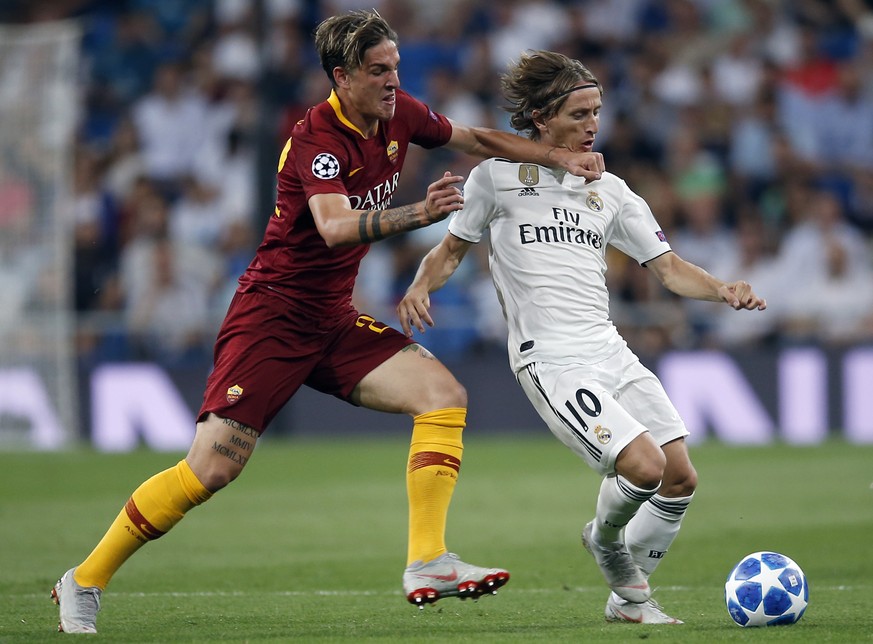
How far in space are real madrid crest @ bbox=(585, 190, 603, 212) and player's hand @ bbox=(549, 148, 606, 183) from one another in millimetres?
106

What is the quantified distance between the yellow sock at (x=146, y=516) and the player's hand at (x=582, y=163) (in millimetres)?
2087

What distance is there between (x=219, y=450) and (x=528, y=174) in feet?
5.97

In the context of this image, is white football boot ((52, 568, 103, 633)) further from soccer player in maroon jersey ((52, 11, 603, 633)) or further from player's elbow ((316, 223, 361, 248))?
player's elbow ((316, 223, 361, 248))

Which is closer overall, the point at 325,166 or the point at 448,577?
the point at 448,577

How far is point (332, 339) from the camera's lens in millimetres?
6367

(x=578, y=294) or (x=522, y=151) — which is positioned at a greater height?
(x=522, y=151)

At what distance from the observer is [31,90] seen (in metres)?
15.3

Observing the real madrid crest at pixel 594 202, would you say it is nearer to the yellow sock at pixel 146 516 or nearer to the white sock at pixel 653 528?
the white sock at pixel 653 528

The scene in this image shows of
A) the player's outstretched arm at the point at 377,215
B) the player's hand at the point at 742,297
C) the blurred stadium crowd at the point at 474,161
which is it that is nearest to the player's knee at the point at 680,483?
the player's hand at the point at 742,297

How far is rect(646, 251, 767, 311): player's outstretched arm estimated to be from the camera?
6.18 metres

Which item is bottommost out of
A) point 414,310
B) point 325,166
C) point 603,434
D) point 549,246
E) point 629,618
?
point 629,618

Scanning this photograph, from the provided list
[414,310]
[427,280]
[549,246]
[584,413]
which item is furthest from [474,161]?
[584,413]

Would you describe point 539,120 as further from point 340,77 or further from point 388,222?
point 388,222

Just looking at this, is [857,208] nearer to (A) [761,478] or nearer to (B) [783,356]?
(B) [783,356]
